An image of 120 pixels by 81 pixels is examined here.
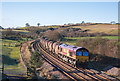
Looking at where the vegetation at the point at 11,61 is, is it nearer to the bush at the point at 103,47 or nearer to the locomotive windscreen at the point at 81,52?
the locomotive windscreen at the point at 81,52

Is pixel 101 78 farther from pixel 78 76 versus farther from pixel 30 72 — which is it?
pixel 30 72

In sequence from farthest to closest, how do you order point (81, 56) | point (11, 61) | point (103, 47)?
point (103, 47) < point (81, 56) < point (11, 61)

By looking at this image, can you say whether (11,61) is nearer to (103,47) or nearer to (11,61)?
(11,61)

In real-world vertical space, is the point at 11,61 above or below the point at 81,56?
below

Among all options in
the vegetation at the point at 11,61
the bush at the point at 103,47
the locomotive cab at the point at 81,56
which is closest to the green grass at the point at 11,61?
the vegetation at the point at 11,61

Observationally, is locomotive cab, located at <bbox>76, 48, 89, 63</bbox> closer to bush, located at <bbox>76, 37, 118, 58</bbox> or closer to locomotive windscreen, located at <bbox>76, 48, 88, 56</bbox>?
locomotive windscreen, located at <bbox>76, 48, 88, 56</bbox>

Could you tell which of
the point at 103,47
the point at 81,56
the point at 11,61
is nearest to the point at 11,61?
the point at 11,61

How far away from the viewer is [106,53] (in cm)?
3117

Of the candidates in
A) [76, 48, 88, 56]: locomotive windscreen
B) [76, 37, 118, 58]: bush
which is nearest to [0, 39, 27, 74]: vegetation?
[76, 48, 88, 56]: locomotive windscreen

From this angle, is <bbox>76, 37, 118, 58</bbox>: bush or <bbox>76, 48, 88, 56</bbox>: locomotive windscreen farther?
<bbox>76, 37, 118, 58</bbox>: bush

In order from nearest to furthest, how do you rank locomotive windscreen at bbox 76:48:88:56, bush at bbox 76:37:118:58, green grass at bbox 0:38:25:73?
green grass at bbox 0:38:25:73
locomotive windscreen at bbox 76:48:88:56
bush at bbox 76:37:118:58

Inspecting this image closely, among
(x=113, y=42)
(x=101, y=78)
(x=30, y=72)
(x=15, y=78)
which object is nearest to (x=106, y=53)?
(x=113, y=42)

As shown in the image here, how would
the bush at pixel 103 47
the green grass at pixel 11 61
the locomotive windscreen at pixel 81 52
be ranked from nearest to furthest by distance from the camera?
the green grass at pixel 11 61
the locomotive windscreen at pixel 81 52
the bush at pixel 103 47

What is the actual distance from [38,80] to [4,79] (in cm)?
369
